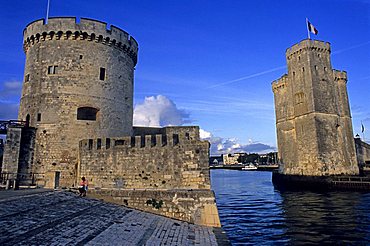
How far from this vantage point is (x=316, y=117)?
3150cm

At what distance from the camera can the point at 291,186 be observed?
3228cm

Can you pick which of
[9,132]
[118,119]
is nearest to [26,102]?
[9,132]

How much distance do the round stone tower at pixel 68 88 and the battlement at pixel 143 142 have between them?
1.90 meters

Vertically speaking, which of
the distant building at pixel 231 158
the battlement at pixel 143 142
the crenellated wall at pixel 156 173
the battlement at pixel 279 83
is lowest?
the crenellated wall at pixel 156 173

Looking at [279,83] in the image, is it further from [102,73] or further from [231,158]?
[231,158]

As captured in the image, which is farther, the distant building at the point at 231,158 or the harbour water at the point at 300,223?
the distant building at the point at 231,158

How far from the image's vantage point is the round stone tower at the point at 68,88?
14953 millimetres

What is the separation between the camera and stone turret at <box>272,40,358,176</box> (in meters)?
31.2

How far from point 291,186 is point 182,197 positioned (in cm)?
2555

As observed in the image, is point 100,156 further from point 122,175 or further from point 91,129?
point 91,129

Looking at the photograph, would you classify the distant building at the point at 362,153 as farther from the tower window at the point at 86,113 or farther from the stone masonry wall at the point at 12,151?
the stone masonry wall at the point at 12,151

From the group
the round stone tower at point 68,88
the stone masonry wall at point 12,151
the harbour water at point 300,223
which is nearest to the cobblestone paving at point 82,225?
the harbour water at point 300,223

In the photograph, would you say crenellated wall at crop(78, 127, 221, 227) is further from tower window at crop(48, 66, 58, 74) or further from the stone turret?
the stone turret

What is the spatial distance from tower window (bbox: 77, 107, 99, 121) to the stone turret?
2596 centimetres
